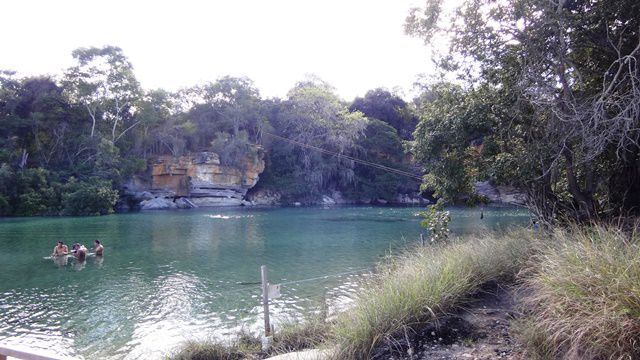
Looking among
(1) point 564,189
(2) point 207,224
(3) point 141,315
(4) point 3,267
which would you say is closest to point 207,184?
(2) point 207,224

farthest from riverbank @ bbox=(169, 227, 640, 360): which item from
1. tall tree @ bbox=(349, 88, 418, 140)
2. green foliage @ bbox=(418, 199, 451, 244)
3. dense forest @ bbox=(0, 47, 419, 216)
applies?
tall tree @ bbox=(349, 88, 418, 140)

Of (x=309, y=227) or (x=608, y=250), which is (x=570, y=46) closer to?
(x=608, y=250)

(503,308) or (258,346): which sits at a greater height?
(503,308)

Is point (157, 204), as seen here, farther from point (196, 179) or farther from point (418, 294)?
point (418, 294)

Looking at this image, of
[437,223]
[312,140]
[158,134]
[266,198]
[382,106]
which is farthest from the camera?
[382,106]

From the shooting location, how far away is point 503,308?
16.9 ft

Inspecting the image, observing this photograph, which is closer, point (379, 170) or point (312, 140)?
point (312, 140)

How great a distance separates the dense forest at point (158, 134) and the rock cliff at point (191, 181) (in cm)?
113

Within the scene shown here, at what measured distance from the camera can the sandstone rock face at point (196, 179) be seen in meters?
46.7

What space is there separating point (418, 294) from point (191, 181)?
44745 mm

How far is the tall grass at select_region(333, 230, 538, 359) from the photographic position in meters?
4.26

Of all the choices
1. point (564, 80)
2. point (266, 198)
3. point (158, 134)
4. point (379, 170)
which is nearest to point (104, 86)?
point (158, 134)

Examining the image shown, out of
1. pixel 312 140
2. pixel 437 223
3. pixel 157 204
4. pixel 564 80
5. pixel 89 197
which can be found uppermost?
pixel 312 140

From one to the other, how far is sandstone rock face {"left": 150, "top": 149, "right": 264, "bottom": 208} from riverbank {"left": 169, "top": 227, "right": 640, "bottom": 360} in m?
42.5
